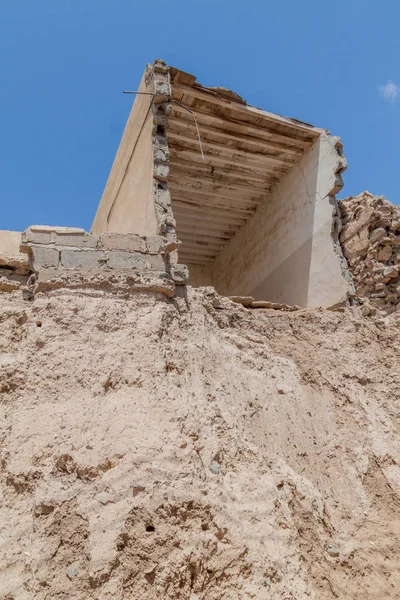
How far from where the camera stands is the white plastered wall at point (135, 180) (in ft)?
15.1

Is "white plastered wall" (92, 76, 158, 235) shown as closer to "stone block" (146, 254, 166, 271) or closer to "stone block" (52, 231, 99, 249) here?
"stone block" (146, 254, 166, 271)

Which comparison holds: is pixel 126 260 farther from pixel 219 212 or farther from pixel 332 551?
pixel 219 212

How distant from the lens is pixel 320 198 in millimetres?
5586

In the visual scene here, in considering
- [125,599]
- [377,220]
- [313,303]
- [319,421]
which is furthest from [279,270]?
[125,599]

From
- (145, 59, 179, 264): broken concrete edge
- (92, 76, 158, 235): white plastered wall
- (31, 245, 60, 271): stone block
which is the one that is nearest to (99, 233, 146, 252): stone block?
(31, 245, 60, 271): stone block

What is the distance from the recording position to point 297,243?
5.85 m

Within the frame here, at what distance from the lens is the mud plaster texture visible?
229 centimetres

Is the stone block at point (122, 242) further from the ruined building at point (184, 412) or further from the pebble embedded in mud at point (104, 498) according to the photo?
the pebble embedded in mud at point (104, 498)

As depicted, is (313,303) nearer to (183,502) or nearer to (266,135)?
(266,135)

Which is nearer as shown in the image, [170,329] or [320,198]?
[170,329]

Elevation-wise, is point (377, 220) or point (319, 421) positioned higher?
point (377, 220)

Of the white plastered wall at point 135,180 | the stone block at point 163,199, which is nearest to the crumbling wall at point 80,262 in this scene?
the white plastered wall at point 135,180

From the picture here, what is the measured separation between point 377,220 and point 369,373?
2009 millimetres

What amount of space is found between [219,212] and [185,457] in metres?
4.78
